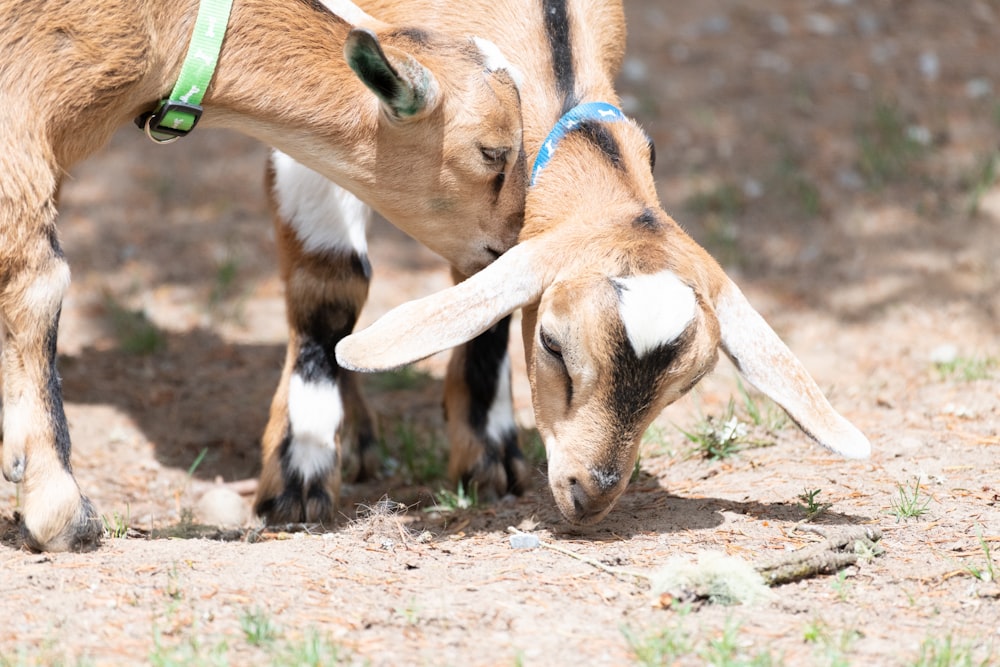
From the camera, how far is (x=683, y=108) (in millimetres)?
8773

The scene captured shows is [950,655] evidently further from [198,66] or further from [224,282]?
[224,282]

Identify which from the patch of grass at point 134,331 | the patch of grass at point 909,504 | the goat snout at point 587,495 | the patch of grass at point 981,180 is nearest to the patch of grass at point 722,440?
the patch of grass at point 909,504

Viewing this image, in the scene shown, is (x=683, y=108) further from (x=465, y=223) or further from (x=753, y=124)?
(x=465, y=223)

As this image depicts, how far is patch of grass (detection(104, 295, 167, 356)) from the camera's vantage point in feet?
21.1

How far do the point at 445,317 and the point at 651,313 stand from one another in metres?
0.62

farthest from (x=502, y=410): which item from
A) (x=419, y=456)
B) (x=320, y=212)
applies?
(x=320, y=212)

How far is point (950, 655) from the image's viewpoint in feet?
9.74

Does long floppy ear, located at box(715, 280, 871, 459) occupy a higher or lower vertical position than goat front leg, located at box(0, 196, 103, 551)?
higher

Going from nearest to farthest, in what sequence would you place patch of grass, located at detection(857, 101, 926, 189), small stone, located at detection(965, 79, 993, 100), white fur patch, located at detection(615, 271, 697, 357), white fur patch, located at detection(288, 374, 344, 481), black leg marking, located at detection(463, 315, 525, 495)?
white fur patch, located at detection(615, 271, 697, 357) → white fur patch, located at detection(288, 374, 344, 481) → black leg marking, located at detection(463, 315, 525, 495) → patch of grass, located at detection(857, 101, 926, 189) → small stone, located at detection(965, 79, 993, 100)

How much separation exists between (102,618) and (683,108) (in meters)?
6.44

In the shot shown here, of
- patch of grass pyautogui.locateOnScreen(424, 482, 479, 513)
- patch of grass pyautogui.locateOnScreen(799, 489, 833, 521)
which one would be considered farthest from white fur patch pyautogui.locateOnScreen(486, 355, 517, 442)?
patch of grass pyautogui.locateOnScreen(799, 489, 833, 521)

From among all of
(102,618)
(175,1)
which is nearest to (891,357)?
(175,1)

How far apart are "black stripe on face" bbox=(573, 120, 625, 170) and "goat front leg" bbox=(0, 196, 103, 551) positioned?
176 centimetres

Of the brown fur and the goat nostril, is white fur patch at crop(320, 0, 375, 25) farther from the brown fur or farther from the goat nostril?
the goat nostril
